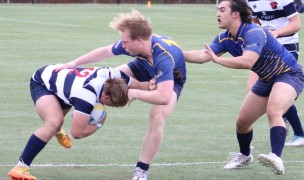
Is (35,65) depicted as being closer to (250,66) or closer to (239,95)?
(239,95)

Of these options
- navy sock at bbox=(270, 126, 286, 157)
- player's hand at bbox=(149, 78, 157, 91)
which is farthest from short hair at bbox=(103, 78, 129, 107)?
navy sock at bbox=(270, 126, 286, 157)

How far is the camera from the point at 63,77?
7832 millimetres

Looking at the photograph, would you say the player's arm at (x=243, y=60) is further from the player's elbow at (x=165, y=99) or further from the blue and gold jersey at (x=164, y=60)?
the player's elbow at (x=165, y=99)

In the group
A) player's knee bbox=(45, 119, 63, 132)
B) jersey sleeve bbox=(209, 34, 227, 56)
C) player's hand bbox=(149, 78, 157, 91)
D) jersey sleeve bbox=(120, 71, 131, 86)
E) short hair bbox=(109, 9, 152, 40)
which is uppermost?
short hair bbox=(109, 9, 152, 40)

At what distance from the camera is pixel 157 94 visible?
7551 mm

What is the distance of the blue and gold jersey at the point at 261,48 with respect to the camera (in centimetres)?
805

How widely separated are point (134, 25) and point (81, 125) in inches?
39.6

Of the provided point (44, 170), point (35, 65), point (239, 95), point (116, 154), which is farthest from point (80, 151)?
point (35, 65)

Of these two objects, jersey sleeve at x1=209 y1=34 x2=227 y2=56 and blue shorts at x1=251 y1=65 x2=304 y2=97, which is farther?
jersey sleeve at x1=209 y1=34 x2=227 y2=56

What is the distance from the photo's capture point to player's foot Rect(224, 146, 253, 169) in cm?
879

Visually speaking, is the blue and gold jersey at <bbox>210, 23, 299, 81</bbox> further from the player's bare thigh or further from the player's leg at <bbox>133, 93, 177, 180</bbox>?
the player's leg at <bbox>133, 93, 177, 180</bbox>

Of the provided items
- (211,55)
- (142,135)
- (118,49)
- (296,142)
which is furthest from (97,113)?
(296,142)

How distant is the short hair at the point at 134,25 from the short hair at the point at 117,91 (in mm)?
429

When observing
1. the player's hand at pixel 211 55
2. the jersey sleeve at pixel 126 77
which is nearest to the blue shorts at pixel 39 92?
the jersey sleeve at pixel 126 77
